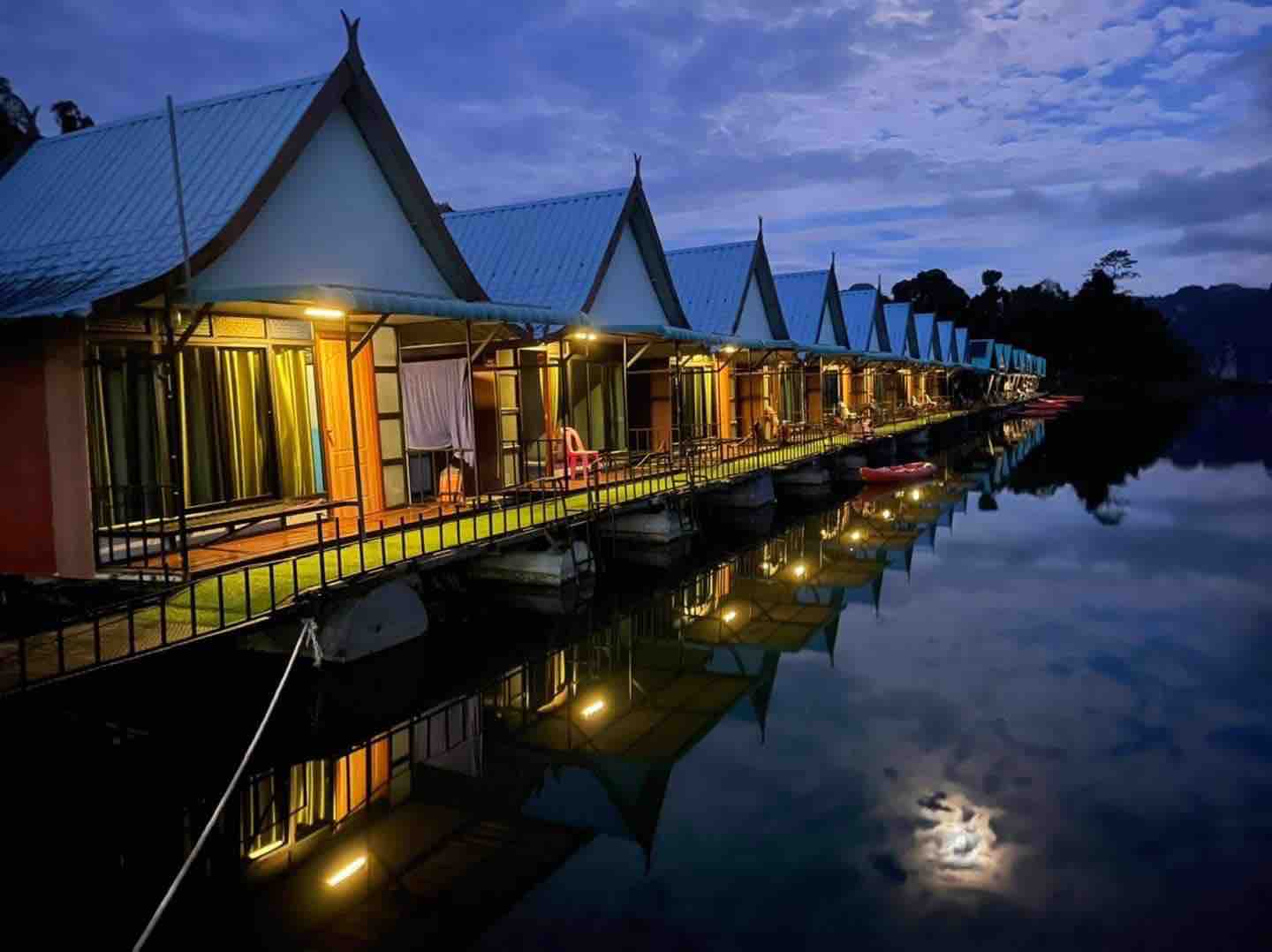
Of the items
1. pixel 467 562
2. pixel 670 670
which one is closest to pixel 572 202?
pixel 467 562

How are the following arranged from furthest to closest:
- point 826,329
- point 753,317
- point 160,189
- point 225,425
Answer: point 826,329, point 753,317, point 160,189, point 225,425

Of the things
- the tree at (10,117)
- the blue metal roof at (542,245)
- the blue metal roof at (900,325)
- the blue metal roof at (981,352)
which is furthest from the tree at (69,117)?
the blue metal roof at (981,352)

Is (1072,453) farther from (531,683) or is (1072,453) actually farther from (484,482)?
(531,683)

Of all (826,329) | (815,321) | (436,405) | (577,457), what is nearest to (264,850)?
(436,405)

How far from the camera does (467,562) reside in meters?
15.2

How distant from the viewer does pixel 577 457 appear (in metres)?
19.3

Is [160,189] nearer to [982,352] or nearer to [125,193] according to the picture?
[125,193]

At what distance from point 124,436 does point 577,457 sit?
9414 mm

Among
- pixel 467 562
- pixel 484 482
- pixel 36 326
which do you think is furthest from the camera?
pixel 484 482

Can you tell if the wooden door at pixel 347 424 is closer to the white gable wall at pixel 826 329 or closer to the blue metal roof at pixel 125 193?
the blue metal roof at pixel 125 193

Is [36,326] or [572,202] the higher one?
[572,202]

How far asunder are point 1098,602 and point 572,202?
45.3 feet

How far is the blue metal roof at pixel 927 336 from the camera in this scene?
56.1 metres

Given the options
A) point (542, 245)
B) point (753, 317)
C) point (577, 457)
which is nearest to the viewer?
point (577, 457)
